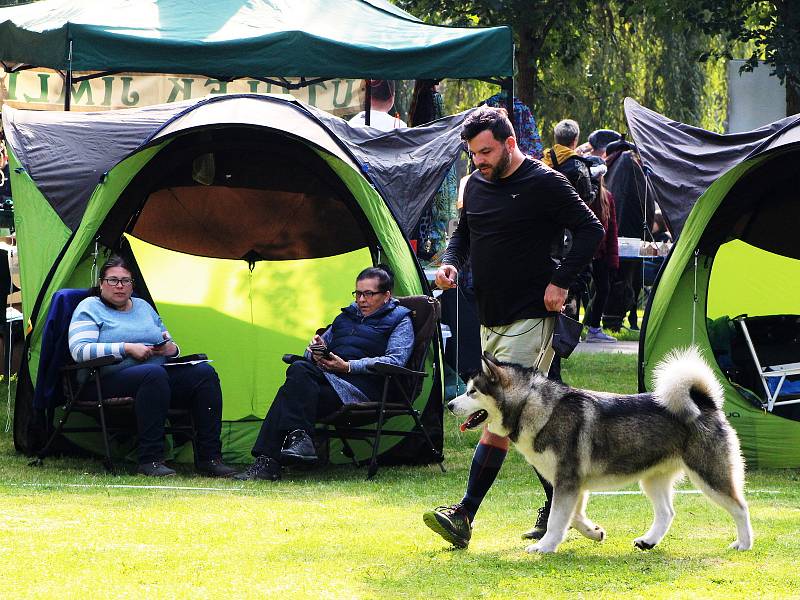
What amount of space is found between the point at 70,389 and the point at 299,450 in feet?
4.29

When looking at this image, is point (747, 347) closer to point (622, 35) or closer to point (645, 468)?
point (645, 468)

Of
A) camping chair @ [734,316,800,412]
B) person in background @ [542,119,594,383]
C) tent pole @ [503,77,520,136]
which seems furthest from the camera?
tent pole @ [503,77,520,136]

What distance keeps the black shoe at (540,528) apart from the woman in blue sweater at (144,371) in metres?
2.21

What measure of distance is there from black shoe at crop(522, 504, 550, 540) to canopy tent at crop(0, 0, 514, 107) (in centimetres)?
481

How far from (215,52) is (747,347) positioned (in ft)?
14.0

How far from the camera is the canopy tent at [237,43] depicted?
9.37 m

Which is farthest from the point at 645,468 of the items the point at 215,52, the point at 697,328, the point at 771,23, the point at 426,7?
the point at 426,7

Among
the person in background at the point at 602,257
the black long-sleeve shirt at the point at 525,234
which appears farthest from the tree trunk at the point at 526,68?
the black long-sleeve shirt at the point at 525,234

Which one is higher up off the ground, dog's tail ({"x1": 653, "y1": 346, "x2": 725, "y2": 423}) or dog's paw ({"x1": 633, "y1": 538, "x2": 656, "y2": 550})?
dog's tail ({"x1": 653, "y1": 346, "x2": 725, "y2": 423})

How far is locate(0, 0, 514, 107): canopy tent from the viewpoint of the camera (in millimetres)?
9367

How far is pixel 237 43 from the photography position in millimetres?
9516

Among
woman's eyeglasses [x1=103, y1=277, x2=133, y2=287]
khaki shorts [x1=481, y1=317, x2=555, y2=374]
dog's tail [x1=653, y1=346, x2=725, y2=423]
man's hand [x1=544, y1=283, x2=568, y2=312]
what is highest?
man's hand [x1=544, y1=283, x2=568, y2=312]

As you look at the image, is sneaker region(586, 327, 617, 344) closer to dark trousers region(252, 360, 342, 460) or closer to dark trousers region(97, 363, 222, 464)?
dark trousers region(252, 360, 342, 460)

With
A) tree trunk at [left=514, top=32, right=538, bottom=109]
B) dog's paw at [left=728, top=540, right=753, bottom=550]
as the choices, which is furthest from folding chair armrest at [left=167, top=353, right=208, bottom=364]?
tree trunk at [left=514, top=32, right=538, bottom=109]
